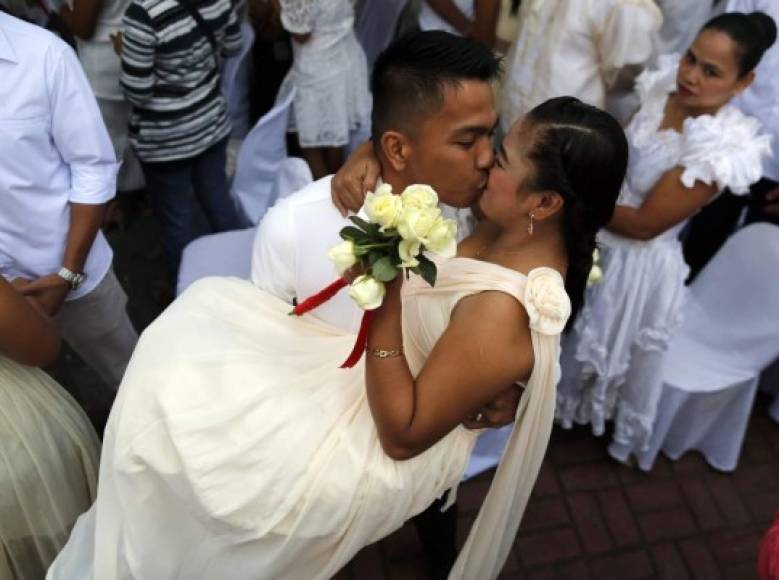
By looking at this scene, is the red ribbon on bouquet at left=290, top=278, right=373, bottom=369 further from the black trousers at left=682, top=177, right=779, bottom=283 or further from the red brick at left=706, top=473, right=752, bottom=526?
the black trousers at left=682, top=177, right=779, bottom=283

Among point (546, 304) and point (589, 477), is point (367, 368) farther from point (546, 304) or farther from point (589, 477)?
point (589, 477)

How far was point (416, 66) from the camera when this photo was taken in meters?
1.86

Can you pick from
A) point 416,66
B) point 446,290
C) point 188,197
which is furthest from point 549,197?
point 188,197

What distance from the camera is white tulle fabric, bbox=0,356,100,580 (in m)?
2.04

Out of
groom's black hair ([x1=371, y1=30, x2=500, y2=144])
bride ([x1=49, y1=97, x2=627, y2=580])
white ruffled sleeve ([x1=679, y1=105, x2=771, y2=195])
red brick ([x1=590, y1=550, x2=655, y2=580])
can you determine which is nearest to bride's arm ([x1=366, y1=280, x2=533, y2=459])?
bride ([x1=49, y1=97, x2=627, y2=580])

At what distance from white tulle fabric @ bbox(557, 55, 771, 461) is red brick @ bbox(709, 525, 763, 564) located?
49 cm

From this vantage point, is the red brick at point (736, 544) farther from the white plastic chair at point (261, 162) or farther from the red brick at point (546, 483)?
the white plastic chair at point (261, 162)

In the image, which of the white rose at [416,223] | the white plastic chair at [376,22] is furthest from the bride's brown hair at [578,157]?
the white plastic chair at [376,22]

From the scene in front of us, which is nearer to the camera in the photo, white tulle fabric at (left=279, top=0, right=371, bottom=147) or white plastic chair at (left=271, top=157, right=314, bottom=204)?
white plastic chair at (left=271, top=157, right=314, bottom=204)

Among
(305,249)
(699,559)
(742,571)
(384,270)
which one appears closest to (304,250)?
(305,249)

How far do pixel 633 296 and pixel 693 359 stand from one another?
561mm

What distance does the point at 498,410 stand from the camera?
187 centimetres

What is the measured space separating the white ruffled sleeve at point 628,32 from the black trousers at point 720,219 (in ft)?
3.67

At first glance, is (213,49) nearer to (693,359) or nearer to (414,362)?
(414,362)
